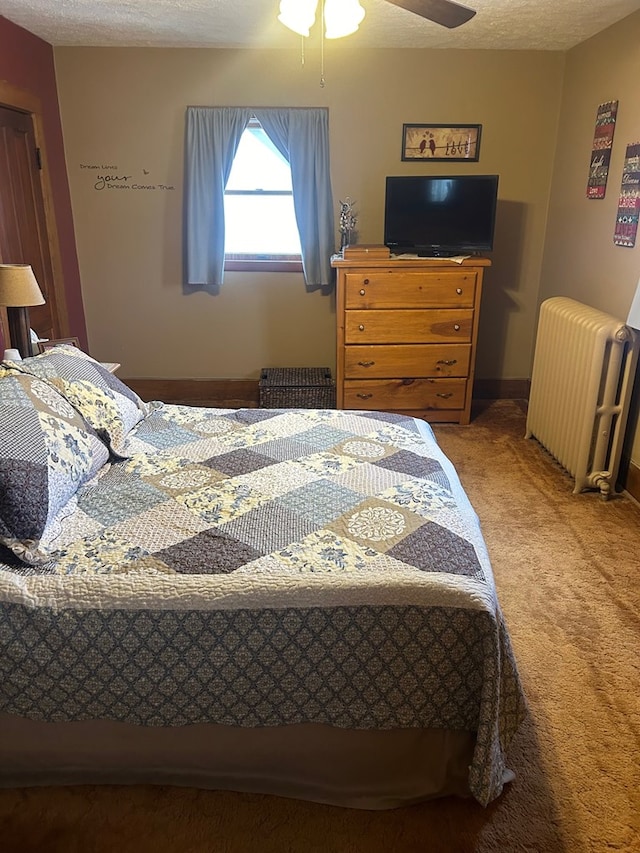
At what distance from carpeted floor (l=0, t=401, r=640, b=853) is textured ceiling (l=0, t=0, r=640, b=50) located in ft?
9.04

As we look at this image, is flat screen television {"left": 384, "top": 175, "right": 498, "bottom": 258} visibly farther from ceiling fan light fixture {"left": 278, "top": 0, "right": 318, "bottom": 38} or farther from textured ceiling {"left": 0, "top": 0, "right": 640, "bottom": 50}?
ceiling fan light fixture {"left": 278, "top": 0, "right": 318, "bottom": 38}

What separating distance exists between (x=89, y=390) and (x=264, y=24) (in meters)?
2.42

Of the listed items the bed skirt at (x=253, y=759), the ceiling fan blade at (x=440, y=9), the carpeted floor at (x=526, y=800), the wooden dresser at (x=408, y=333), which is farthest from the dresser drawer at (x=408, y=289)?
the bed skirt at (x=253, y=759)

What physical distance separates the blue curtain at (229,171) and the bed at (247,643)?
2.63m

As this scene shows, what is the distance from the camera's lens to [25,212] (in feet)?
11.6

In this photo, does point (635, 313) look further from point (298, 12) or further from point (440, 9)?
point (298, 12)

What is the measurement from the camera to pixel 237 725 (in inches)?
57.8

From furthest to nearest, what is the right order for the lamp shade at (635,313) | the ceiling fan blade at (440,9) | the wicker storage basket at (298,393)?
the wicker storage basket at (298,393), the lamp shade at (635,313), the ceiling fan blade at (440,9)

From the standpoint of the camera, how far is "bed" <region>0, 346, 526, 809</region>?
1391mm

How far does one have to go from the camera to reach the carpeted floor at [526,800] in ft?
4.82

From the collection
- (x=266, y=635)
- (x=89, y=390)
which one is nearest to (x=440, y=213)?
(x=89, y=390)

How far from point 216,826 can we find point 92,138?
3.99m

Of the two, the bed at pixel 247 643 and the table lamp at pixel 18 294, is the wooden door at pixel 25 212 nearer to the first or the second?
the table lamp at pixel 18 294

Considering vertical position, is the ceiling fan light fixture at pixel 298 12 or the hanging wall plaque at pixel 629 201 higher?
the ceiling fan light fixture at pixel 298 12
